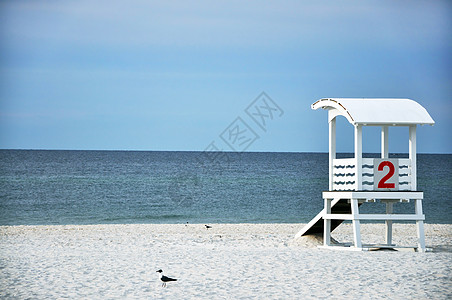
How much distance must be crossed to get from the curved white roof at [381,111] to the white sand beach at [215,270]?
267 centimetres

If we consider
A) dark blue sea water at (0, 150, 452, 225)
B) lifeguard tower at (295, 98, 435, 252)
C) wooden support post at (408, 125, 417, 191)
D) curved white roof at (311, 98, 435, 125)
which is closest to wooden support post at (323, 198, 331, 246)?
lifeguard tower at (295, 98, 435, 252)

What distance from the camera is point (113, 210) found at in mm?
32375

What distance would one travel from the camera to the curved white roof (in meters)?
12.3

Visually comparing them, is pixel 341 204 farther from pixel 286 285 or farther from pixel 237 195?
pixel 237 195

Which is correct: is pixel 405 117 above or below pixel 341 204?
above

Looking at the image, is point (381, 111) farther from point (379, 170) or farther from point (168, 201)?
point (168, 201)

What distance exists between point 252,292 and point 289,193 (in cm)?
3868

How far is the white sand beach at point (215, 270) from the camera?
8477mm

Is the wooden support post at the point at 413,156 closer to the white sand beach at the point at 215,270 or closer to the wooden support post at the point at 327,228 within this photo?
the white sand beach at the point at 215,270

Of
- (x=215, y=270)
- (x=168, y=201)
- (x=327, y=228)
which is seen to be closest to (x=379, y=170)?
(x=327, y=228)

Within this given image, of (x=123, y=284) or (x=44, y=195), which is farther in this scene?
(x=44, y=195)

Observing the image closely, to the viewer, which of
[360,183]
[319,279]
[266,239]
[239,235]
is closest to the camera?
[319,279]

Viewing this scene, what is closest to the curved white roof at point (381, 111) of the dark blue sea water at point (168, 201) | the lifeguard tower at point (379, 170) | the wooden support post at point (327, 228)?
the lifeguard tower at point (379, 170)

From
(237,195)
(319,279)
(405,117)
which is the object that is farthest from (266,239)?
(237,195)
